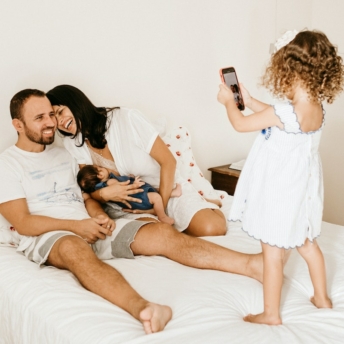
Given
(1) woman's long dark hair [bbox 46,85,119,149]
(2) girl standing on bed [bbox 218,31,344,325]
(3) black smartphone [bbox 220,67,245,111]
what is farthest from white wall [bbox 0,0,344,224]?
(2) girl standing on bed [bbox 218,31,344,325]

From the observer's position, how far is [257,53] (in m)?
3.06

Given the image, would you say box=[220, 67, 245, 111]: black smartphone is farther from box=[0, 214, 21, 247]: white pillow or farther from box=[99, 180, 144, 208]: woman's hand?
box=[0, 214, 21, 247]: white pillow

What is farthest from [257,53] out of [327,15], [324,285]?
[324,285]

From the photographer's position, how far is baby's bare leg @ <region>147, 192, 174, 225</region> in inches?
78.9

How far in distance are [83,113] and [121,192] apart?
1.25ft

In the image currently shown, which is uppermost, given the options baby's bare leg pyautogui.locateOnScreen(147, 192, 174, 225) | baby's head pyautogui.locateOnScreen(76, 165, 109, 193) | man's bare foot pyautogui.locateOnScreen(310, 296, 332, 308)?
baby's head pyautogui.locateOnScreen(76, 165, 109, 193)

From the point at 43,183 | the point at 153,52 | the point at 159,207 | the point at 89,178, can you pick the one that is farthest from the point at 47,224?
the point at 153,52

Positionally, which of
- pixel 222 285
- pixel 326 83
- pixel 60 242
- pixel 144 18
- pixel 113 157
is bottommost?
pixel 222 285

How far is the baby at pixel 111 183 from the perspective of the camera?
1.99m

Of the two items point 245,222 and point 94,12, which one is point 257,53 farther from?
point 245,222

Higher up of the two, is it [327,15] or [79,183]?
Result: [327,15]

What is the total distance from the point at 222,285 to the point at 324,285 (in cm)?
31

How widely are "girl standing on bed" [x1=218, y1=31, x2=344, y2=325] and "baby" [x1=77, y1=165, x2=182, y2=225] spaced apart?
66 cm

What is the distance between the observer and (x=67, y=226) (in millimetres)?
1731
